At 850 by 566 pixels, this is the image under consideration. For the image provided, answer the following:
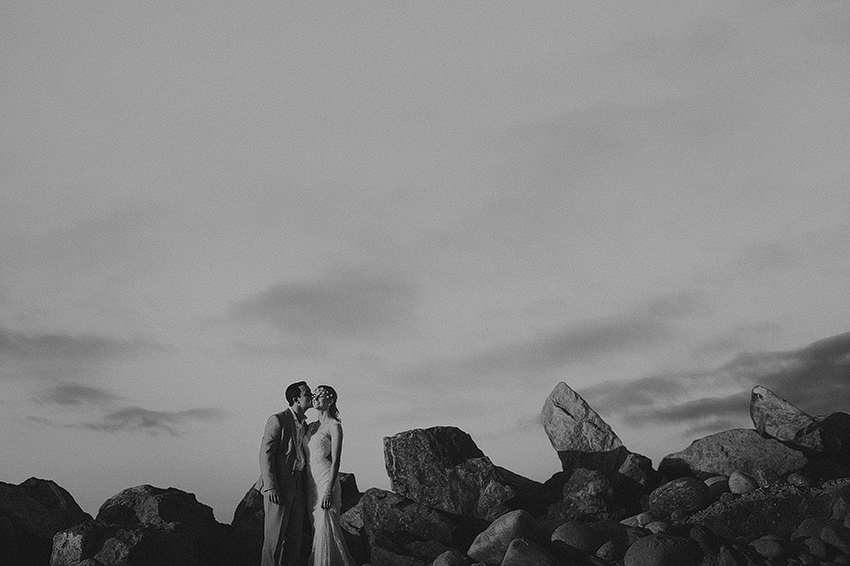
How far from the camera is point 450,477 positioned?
666 inches

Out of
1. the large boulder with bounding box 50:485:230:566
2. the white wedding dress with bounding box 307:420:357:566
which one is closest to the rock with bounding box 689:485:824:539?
the white wedding dress with bounding box 307:420:357:566

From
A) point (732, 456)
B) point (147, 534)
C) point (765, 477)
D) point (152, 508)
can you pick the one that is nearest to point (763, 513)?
point (765, 477)

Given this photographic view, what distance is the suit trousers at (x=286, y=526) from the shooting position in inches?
501

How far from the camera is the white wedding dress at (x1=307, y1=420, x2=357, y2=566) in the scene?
12.6m

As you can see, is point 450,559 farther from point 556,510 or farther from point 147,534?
point 147,534

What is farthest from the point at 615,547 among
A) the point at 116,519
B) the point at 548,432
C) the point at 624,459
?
the point at 116,519

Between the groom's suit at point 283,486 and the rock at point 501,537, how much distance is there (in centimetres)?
311

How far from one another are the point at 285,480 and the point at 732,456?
369 inches

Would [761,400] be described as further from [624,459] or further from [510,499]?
[510,499]

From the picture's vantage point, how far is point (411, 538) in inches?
617

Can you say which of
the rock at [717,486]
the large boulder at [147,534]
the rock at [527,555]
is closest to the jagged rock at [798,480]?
the rock at [717,486]

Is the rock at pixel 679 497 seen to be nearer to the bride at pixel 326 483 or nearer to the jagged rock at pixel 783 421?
the jagged rock at pixel 783 421

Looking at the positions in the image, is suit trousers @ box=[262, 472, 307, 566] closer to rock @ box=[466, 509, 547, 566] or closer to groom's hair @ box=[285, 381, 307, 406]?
groom's hair @ box=[285, 381, 307, 406]

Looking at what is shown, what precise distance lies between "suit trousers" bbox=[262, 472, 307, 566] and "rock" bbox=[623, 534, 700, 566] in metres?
4.86
